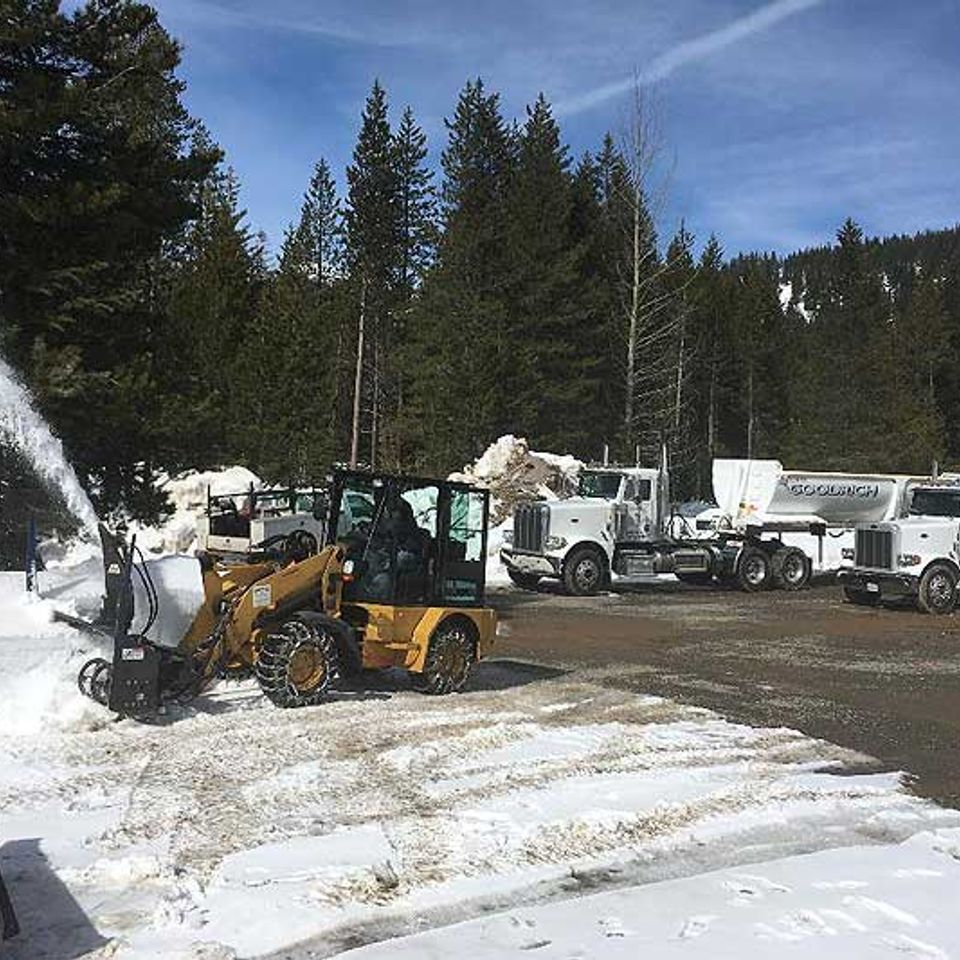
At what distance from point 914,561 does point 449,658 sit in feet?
44.2

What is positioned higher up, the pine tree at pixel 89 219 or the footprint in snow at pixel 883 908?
the pine tree at pixel 89 219

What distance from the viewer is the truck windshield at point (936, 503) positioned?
22.6 m

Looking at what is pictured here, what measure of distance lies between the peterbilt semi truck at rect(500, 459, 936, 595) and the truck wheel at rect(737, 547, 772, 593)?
0.02 m

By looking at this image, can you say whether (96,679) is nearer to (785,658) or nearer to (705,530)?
(785,658)

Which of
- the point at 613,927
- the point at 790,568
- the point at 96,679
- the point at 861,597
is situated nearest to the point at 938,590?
the point at 861,597

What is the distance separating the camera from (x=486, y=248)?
44.0 m

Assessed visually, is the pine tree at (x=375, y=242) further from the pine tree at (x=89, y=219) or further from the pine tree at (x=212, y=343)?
the pine tree at (x=89, y=219)

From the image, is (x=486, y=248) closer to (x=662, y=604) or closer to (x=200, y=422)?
(x=662, y=604)

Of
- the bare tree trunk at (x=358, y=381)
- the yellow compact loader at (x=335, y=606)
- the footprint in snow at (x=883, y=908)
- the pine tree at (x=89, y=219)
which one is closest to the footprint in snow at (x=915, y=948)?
the footprint in snow at (x=883, y=908)

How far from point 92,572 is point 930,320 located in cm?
6420

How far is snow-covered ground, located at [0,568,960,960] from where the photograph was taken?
525cm

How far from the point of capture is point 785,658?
598 inches

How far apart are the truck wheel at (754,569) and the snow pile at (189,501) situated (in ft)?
40.4

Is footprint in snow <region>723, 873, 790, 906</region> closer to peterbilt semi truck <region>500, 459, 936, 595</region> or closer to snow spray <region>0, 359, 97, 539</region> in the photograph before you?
snow spray <region>0, 359, 97, 539</region>
